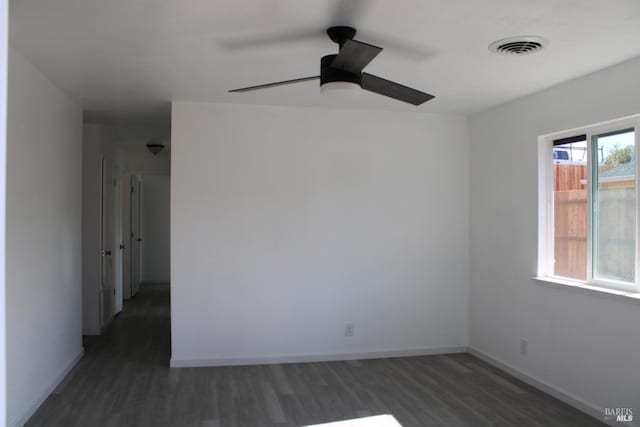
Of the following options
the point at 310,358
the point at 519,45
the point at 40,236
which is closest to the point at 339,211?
the point at 310,358

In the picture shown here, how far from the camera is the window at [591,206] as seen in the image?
3.34 metres

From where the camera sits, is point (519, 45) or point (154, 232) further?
point (154, 232)

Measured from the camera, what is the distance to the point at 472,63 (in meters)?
3.32

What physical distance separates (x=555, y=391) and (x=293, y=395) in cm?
199

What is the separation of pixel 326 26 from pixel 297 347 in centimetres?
307

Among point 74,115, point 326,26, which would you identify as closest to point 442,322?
point 326,26

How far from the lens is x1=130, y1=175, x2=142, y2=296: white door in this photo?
849 centimetres

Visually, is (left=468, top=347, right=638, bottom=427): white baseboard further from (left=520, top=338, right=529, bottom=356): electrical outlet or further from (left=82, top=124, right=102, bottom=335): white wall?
(left=82, top=124, right=102, bottom=335): white wall

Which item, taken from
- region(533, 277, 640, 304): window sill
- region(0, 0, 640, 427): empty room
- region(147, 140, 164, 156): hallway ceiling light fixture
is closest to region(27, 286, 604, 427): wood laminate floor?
region(0, 0, 640, 427): empty room

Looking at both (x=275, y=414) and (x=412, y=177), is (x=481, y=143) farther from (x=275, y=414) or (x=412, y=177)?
(x=275, y=414)

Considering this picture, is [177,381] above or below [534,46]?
below

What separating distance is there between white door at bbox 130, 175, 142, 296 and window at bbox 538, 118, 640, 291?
6681 mm

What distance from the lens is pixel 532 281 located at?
4.11m

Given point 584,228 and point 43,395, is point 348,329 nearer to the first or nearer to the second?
point 584,228
